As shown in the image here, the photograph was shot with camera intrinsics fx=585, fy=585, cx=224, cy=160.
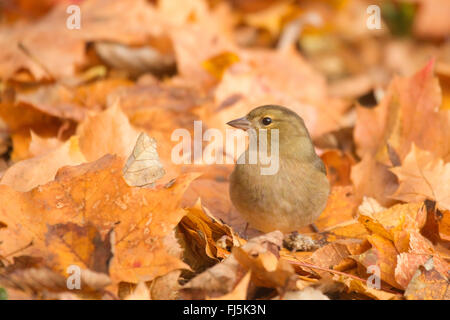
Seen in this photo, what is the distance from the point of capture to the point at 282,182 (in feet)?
8.09

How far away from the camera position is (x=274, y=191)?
2.45 metres

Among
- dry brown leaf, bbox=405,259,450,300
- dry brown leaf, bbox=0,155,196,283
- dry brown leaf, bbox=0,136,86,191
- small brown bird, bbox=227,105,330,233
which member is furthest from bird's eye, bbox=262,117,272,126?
dry brown leaf, bbox=405,259,450,300

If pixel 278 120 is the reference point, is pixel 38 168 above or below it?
below

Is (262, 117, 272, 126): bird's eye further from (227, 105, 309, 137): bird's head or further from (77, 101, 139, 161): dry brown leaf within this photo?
(77, 101, 139, 161): dry brown leaf

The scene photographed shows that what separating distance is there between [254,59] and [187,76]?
2.19 feet

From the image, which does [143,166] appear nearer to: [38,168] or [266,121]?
[38,168]

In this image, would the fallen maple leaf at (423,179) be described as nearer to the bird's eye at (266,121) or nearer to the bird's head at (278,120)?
the bird's head at (278,120)

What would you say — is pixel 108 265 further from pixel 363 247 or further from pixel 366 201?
pixel 366 201

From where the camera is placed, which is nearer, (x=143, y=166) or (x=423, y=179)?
(x=143, y=166)

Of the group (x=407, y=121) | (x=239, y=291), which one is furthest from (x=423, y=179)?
(x=239, y=291)

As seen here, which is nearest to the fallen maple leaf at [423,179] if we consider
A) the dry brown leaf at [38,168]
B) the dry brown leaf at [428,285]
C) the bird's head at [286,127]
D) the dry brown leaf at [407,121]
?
the dry brown leaf at [407,121]

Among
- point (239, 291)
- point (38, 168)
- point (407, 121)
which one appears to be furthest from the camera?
point (407, 121)

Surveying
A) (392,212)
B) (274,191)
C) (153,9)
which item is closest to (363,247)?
(392,212)

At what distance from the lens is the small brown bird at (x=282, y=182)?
8.03ft
